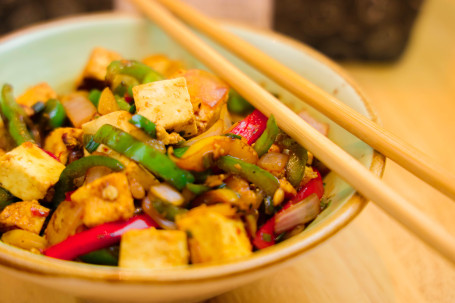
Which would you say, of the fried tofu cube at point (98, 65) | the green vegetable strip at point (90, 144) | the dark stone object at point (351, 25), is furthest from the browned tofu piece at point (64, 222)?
the dark stone object at point (351, 25)

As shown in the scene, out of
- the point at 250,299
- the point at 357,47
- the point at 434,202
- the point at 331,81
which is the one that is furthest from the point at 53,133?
the point at 357,47

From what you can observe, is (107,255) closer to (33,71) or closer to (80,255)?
(80,255)

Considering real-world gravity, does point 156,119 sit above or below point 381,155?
above

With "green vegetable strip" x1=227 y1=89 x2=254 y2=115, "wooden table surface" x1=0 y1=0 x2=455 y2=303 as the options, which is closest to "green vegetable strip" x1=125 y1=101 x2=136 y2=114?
"green vegetable strip" x1=227 y1=89 x2=254 y2=115

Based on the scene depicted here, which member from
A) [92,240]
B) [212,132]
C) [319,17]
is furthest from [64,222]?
[319,17]

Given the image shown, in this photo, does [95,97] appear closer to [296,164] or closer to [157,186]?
[157,186]

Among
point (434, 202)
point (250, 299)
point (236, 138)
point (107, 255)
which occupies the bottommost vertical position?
point (434, 202)

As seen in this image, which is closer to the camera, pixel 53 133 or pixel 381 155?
pixel 381 155
